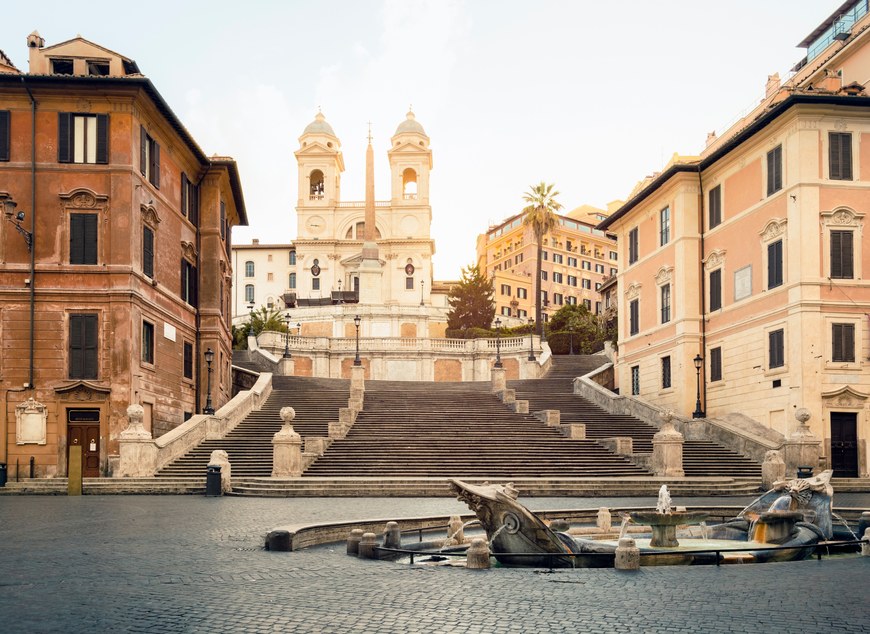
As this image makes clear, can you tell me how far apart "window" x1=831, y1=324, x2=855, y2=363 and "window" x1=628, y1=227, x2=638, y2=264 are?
15.3 m

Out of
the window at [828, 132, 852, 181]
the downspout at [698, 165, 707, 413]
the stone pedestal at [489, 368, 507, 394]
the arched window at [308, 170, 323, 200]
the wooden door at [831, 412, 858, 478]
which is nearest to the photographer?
the wooden door at [831, 412, 858, 478]

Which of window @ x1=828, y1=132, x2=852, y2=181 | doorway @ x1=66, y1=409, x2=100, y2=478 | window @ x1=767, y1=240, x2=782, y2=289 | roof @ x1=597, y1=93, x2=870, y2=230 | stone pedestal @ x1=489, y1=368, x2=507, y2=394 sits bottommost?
doorway @ x1=66, y1=409, x2=100, y2=478

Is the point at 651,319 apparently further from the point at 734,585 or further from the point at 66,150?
Result: the point at 734,585

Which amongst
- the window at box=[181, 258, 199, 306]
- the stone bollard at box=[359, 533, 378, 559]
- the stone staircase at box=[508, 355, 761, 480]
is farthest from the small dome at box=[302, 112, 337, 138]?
the stone bollard at box=[359, 533, 378, 559]

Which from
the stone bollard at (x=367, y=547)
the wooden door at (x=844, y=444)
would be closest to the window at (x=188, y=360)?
the wooden door at (x=844, y=444)

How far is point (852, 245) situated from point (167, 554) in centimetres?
2599

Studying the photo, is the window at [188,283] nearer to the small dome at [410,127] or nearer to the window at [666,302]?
the window at [666,302]

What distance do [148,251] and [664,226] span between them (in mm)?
22045

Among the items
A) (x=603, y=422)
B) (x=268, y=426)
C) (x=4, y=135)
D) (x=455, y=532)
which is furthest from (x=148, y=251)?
(x=455, y=532)

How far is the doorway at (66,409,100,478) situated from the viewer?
98.2 ft

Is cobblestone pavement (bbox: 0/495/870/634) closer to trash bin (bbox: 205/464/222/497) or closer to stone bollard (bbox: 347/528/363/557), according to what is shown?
stone bollard (bbox: 347/528/363/557)

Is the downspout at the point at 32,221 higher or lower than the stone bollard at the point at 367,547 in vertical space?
higher

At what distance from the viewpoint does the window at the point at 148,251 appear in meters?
32.1

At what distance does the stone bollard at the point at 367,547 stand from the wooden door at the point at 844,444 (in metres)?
21.5
